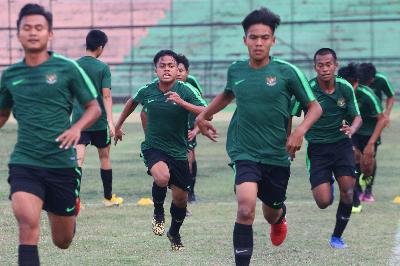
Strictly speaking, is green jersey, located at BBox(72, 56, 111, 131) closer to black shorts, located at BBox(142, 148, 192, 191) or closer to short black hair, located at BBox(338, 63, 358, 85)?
black shorts, located at BBox(142, 148, 192, 191)

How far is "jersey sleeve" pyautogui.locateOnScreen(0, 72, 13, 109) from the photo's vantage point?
716 centimetres

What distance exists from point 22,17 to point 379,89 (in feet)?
27.1

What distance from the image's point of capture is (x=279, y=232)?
9.47 meters

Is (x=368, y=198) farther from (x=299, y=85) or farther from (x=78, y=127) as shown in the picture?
(x=78, y=127)

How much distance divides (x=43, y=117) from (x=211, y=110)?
192 cm

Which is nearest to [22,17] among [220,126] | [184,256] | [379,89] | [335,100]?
[184,256]

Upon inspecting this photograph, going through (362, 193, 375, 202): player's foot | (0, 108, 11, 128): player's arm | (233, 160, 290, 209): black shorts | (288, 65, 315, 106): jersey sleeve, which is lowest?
(362, 193, 375, 202): player's foot

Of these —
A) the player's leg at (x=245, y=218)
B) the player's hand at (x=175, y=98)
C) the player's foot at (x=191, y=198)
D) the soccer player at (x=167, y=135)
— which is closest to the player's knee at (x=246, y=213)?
the player's leg at (x=245, y=218)

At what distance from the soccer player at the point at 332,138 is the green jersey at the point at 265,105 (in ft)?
6.73

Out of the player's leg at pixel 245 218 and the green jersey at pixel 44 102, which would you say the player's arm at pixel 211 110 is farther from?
the green jersey at pixel 44 102

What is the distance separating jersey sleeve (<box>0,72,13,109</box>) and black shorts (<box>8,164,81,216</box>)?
1.50ft

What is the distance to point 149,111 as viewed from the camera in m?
10.3

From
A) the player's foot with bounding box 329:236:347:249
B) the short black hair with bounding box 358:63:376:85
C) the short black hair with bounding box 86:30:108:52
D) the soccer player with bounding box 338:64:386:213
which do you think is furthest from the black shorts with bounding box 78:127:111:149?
the player's foot with bounding box 329:236:347:249

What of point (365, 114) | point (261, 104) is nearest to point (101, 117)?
point (365, 114)
